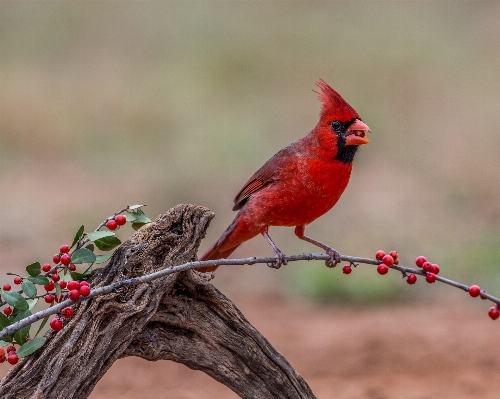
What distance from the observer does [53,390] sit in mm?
2553

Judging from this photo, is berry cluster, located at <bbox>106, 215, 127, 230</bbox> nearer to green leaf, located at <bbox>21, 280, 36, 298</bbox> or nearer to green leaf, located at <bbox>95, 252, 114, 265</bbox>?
green leaf, located at <bbox>95, 252, 114, 265</bbox>

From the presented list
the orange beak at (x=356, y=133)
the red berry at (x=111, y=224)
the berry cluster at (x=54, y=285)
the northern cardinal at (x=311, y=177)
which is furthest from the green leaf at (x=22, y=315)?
the orange beak at (x=356, y=133)

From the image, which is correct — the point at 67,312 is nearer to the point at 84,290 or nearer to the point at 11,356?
the point at 84,290

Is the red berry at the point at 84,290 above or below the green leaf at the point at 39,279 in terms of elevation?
below

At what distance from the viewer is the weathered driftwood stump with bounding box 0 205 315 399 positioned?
102 inches

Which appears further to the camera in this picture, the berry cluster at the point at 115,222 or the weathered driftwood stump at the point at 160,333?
the berry cluster at the point at 115,222

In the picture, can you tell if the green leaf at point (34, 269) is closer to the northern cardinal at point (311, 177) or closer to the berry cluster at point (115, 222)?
the berry cluster at point (115, 222)

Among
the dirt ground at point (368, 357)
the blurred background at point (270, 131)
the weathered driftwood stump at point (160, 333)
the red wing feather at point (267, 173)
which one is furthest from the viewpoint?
the blurred background at point (270, 131)

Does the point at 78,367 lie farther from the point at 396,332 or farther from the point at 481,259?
the point at 481,259

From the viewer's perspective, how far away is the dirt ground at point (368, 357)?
13.4ft

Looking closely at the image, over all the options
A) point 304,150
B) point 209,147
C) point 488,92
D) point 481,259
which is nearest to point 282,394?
point 304,150

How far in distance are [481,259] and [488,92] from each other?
5.03 meters

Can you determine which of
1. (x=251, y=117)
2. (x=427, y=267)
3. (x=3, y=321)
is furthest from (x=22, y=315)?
(x=251, y=117)

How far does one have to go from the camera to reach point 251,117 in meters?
9.86
